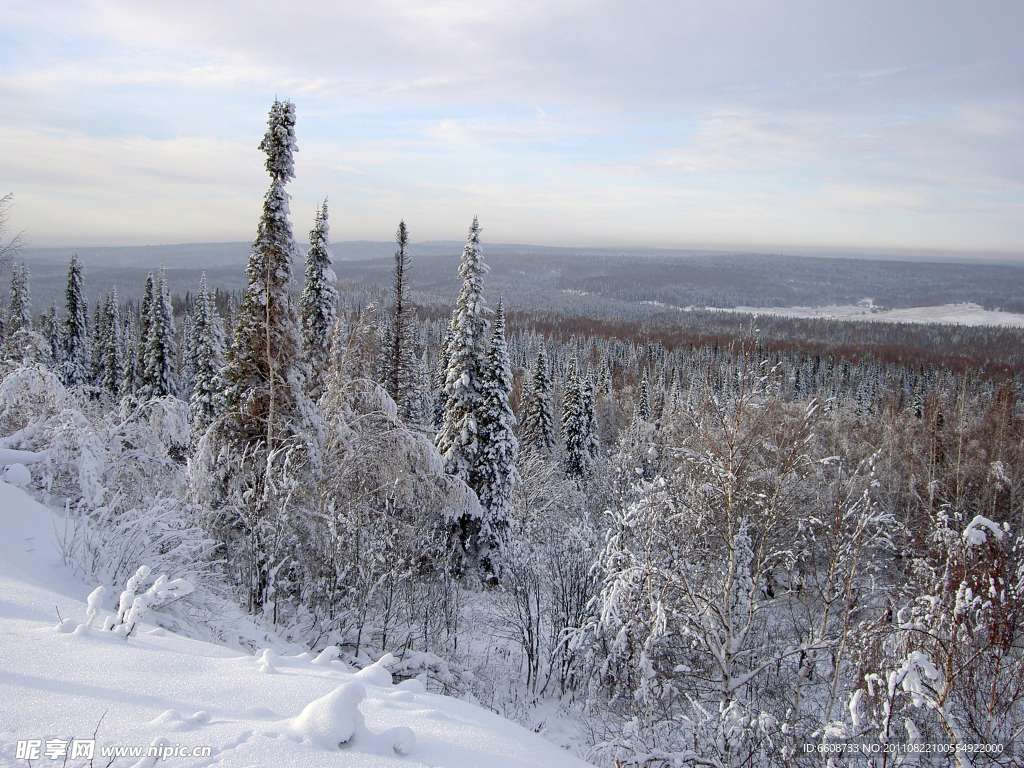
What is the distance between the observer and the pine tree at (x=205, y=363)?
26688 mm

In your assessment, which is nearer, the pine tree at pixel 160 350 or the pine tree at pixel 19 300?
the pine tree at pixel 160 350

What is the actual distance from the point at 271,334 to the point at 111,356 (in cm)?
Answer: 3672

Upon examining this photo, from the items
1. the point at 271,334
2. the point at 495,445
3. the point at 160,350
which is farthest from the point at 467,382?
the point at 160,350

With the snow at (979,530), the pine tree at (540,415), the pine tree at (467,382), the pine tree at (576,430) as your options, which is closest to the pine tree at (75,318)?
the pine tree at (540,415)

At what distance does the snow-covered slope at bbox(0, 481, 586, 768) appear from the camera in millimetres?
3457

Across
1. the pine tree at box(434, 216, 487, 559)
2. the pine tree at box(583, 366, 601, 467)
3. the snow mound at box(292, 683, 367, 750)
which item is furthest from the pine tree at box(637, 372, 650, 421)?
the snow mound at box(292, 683, 367, 750)

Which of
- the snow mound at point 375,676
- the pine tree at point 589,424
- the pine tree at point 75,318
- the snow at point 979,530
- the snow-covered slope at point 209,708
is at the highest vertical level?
the pine tree at point 75,318

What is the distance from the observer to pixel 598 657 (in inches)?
496

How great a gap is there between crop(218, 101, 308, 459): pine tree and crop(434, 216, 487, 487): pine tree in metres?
6.23

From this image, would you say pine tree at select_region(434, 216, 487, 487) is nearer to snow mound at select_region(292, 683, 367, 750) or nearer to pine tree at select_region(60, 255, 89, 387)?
snow mound at select_region(292, 683, 367, 750)

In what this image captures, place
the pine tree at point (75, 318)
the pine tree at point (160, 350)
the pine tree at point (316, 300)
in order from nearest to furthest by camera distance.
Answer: the pine tree at point (316, 300) < the pine tree at point (160, 350) < the pine tree at point (75, 318)

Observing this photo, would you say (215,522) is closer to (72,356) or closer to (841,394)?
(72,356)

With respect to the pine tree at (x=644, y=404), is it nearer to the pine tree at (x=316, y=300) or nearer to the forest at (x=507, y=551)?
the forest at (x=507, y=551)

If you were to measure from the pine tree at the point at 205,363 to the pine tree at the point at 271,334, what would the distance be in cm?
1209
